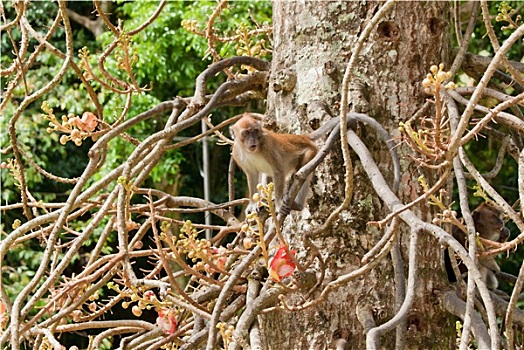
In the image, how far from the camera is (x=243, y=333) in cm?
184

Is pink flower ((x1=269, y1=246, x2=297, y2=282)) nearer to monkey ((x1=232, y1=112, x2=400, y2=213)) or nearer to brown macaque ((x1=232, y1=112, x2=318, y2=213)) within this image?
monkey ((x1=232, y1=112, x2=400, y2=213))

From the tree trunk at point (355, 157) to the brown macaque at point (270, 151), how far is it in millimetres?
232

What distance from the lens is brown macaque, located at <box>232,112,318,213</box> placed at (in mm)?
2482

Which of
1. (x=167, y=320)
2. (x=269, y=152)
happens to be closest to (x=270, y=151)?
(x=269, y=152)

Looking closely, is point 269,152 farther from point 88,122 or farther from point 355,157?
point 88,122

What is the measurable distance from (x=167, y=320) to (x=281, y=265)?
0.50 meters

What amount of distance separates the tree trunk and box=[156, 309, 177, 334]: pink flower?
0.27 meters

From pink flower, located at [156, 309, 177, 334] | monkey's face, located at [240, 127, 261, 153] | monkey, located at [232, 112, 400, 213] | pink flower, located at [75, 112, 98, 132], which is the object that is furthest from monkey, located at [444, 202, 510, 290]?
pink flower, located at [75, 112, 98, 132]

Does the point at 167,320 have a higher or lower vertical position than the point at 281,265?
lower

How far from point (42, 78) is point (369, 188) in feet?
19.2

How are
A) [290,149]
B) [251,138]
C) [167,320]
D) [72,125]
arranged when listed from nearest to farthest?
[167,320] → [72,125] → [290,149] → [251,138]

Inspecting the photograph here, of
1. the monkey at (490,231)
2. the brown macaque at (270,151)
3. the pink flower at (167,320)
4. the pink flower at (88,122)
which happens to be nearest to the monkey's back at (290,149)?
the brown macaque at (270,151)

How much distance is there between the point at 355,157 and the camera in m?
2.12

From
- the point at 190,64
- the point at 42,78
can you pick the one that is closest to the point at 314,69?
the point at 190,64
